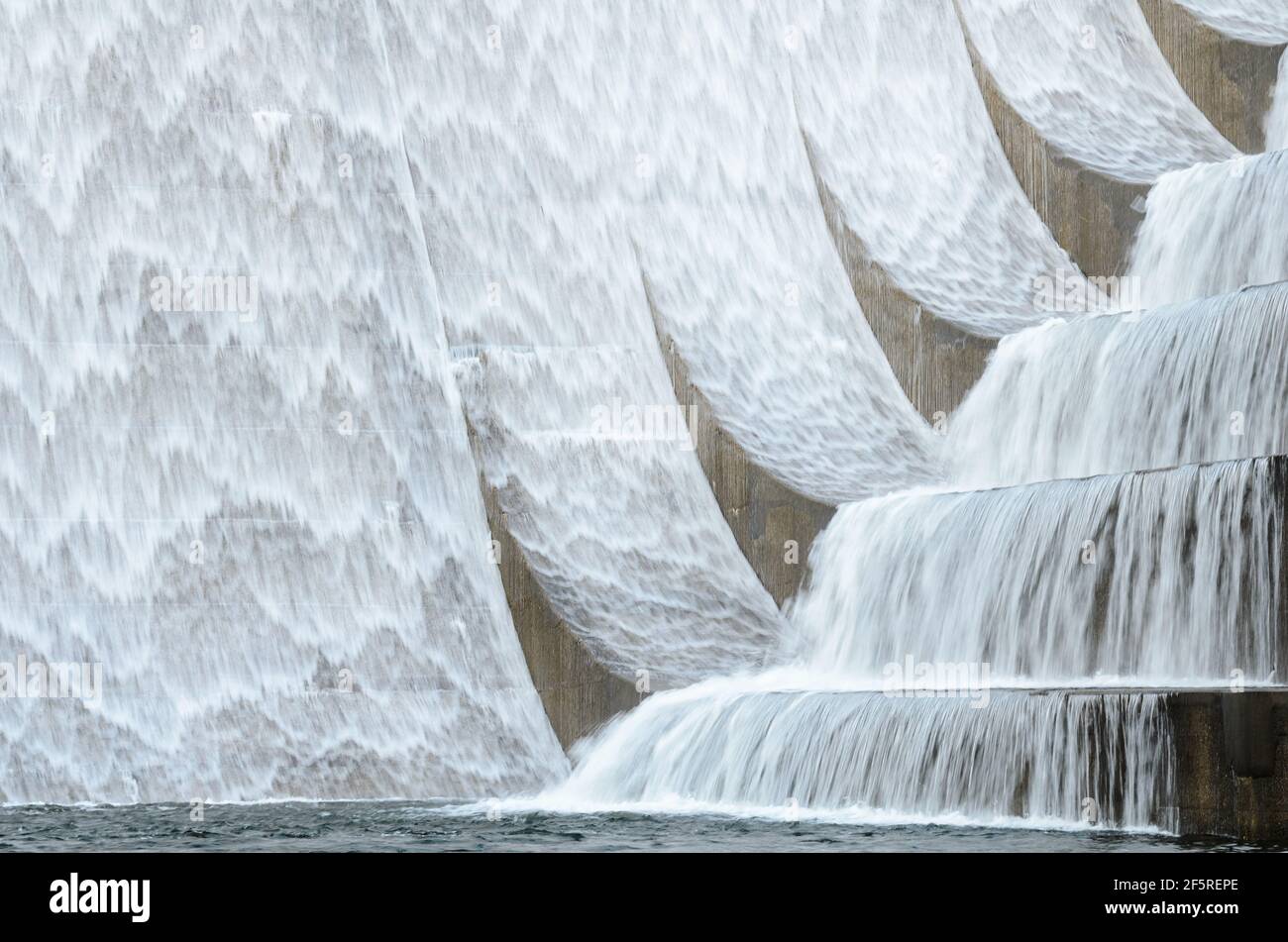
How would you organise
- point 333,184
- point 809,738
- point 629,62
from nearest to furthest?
point 809,738 → point 333,184 → point 629,62

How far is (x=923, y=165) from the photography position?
19219 millimetres

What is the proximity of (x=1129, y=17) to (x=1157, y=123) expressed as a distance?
155 centimetres

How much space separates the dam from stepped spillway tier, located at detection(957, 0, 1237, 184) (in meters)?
0.06

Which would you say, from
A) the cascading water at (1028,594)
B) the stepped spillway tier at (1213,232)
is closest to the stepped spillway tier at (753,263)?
the cascading water at (1028,594)

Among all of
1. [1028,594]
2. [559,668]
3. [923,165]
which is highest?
[923,165]

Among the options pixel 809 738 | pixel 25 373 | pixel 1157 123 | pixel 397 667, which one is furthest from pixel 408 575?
pixel 1157 123

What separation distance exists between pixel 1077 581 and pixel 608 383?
5.80 m

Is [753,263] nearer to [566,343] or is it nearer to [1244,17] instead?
[566,343]

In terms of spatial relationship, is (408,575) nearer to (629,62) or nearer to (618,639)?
(618,639)

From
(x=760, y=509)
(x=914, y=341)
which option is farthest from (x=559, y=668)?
(x=914, y=341)

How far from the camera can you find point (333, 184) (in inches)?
663

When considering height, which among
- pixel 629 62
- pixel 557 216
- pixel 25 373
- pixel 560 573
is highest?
pixel 629 62

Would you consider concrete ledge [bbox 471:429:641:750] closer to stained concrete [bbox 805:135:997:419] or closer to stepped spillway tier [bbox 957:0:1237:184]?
stained concrete [bbox 805:135:997:419]
